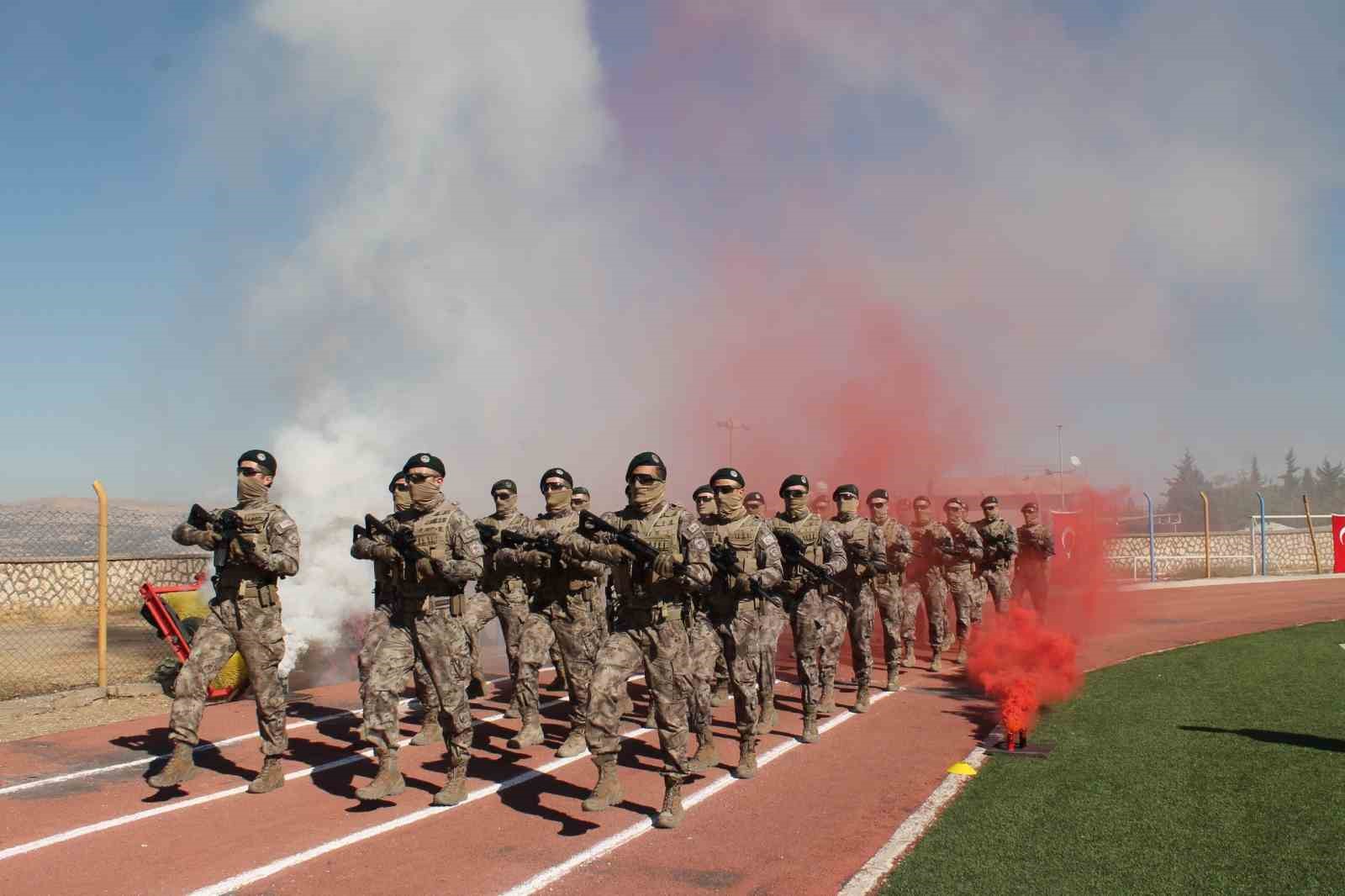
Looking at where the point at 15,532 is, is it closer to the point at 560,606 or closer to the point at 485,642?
the point at 485,642

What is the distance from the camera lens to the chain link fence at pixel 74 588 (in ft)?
43.3

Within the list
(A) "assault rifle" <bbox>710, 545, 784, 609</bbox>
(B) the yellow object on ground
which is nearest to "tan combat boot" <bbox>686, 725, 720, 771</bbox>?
(A) "assault rifle" <bbox>710, 545, 784, 609</bbox>

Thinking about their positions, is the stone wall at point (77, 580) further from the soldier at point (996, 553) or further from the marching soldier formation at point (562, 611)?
the soldier at point (996, 553)

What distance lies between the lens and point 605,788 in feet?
23.1

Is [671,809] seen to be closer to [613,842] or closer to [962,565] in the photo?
[613,842]

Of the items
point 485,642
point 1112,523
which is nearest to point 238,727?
point 485,642

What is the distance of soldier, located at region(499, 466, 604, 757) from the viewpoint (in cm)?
921

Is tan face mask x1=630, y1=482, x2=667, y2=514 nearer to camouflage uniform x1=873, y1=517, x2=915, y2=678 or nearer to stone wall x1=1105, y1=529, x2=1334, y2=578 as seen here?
camouflage uniform x1=873, y1=517, x2=915, y2=678

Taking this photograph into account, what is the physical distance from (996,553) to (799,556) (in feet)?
21.6

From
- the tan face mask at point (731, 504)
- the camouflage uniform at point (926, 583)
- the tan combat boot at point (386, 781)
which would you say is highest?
the tan face mask at point (731, 504)

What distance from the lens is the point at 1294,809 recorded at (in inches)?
260

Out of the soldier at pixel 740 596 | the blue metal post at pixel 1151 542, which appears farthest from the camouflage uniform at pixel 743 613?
the blue metal post at pixel 1151 542

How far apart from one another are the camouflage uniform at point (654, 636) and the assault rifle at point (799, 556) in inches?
97.0

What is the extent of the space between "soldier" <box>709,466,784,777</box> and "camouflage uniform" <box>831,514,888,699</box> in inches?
102
